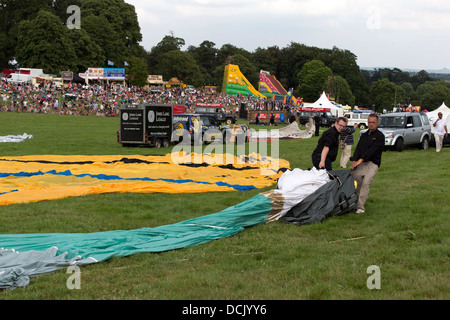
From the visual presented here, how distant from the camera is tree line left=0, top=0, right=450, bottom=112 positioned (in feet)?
211

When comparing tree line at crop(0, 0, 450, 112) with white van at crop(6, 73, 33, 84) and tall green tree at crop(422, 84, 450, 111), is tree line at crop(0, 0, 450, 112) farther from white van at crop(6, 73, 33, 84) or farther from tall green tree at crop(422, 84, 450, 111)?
white van at crop(6, 73, 33, 84)

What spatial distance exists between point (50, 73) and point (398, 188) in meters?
60.4

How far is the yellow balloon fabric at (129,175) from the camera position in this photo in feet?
38.0

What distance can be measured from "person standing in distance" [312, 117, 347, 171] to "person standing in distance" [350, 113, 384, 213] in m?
0.53

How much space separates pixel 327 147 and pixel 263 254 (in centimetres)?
367

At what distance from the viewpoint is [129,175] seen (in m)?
13.8

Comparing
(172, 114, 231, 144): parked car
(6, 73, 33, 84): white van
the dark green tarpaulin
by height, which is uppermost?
(6, 73, 33, 84): white van

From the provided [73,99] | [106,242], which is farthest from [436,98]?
[106,242]

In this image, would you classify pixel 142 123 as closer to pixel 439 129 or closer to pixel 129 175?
pixel 129 175

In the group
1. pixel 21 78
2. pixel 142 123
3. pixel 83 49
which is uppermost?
pixel 83 49

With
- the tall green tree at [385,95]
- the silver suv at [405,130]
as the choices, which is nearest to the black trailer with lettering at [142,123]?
the silver suv at [405,130]

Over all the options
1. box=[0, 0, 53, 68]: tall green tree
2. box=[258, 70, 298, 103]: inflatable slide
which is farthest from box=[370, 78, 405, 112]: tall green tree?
box=[0, 0, 53, 68]: tall green tree
